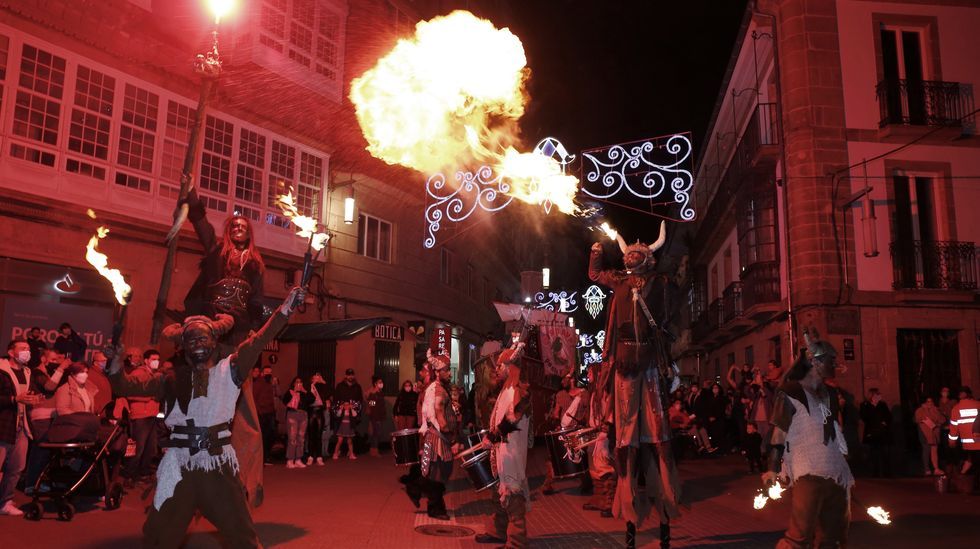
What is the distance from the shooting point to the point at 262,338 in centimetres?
465

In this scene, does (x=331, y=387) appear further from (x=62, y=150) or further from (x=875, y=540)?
(x=875, y=540)

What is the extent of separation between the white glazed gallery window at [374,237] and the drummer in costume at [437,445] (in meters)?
14.2

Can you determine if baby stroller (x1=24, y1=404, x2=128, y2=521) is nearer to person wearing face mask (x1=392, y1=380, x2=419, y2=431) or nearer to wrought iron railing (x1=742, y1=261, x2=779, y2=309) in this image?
person wearing face mask (x1=392, y1=380, x2=419, y2=431)

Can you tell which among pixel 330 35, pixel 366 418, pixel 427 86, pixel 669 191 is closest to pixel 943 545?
pixel 669 191

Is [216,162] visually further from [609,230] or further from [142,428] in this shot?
[609,230]

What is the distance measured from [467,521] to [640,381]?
352 centimetres

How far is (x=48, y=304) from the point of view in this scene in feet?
49.8

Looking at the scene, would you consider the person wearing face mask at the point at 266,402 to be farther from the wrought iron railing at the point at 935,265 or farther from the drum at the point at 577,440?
the wrought iron railing at the point at 935,265

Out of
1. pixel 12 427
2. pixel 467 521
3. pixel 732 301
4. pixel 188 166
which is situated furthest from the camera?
pixel 732 301

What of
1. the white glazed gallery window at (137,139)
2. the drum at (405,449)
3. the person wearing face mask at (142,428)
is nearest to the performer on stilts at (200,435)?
the drum at (405,449)

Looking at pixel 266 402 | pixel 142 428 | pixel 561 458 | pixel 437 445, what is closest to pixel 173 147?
pixel 266 402

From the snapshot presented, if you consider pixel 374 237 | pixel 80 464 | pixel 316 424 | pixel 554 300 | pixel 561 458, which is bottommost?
pixel 80 464

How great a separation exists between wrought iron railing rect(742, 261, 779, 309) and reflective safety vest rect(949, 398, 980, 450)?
6639mm

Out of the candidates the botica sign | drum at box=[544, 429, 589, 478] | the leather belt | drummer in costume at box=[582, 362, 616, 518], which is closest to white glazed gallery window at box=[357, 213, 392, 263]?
the botica sign
